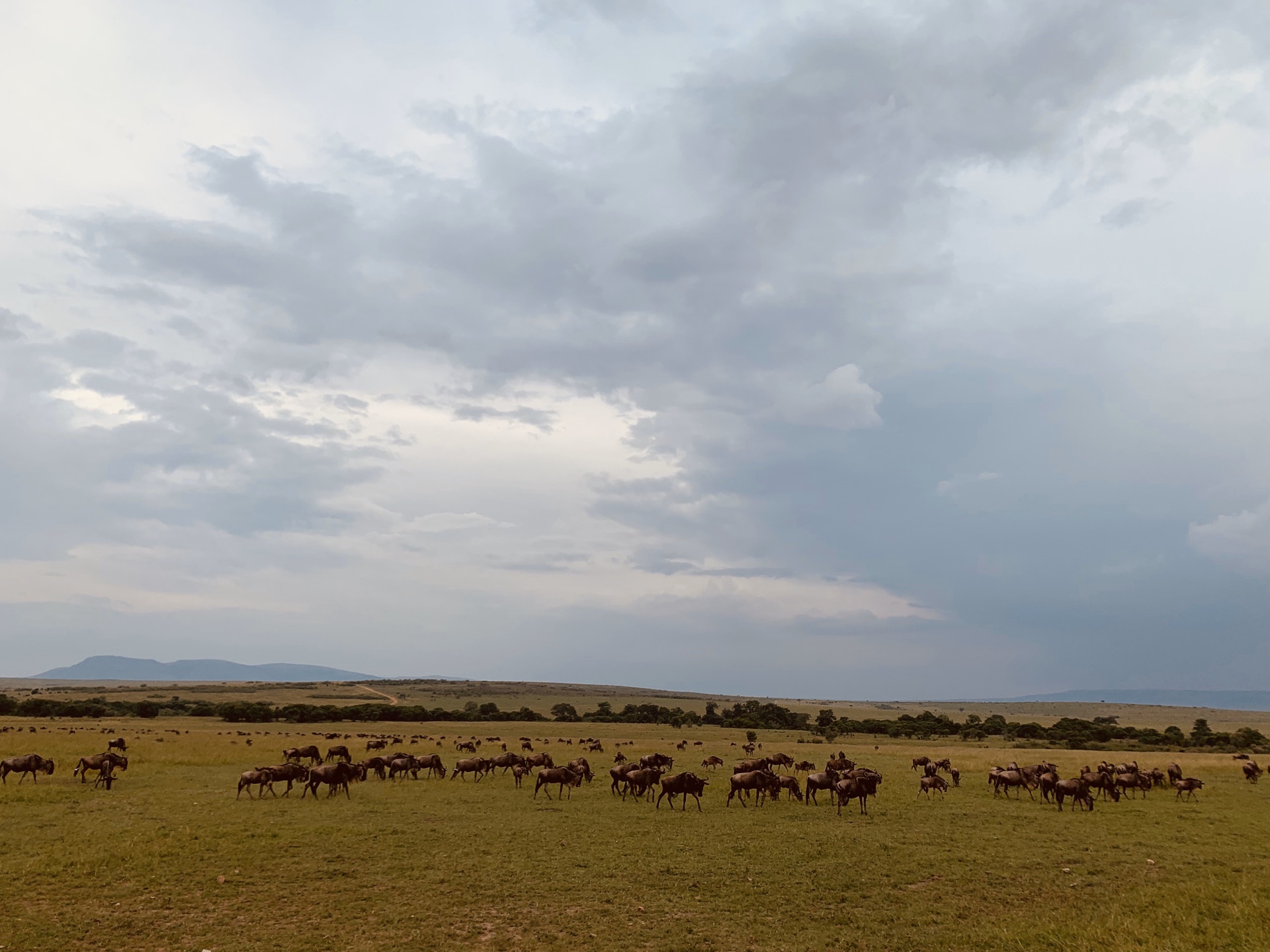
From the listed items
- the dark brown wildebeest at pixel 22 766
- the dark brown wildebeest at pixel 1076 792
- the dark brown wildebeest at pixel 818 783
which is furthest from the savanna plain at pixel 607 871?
the dark brown wildebeest at pixel 22 766

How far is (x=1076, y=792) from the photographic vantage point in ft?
93.4

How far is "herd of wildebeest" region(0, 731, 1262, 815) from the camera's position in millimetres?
28281

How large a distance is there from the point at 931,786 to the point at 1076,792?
5.74 meters

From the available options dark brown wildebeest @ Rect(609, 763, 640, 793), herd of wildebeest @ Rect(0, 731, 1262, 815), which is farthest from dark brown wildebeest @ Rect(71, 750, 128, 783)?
dark brown wildebeest @ Rect(609, 763, 640, 793)

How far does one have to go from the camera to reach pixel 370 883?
53.9 feet

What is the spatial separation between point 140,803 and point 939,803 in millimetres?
31546

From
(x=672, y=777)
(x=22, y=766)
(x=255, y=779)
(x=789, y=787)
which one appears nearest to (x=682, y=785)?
(x=672, y=777)

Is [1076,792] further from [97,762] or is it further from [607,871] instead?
[97,762]

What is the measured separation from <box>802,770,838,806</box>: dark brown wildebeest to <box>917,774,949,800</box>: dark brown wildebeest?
5004 millimetres

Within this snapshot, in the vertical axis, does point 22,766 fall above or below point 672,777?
below

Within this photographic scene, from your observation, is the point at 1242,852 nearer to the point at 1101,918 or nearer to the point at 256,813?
the point at 1101,918

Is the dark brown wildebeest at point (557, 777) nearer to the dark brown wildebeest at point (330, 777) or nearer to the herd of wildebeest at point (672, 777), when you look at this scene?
the herd of wildebeest at point (672, 777)

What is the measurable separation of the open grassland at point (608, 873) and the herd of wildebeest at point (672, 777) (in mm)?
1078

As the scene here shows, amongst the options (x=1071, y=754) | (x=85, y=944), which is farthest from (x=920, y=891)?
(x=1071, y=754)
